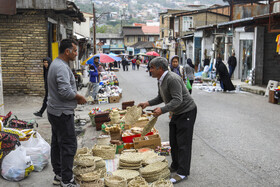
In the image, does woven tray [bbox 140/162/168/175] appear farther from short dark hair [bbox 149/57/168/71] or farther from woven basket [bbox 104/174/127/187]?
short dark hair [bbox 149/57/168/71]

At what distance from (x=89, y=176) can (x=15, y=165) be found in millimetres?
1316

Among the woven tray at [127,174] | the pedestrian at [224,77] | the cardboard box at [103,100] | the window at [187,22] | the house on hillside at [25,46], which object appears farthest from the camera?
the window at [187,22]

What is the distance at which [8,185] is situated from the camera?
493 centimetres

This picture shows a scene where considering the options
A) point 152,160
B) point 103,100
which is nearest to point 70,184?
point 152,160

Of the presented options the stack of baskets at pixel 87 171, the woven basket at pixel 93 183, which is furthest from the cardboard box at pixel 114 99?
the woven basket at pixel 93 183

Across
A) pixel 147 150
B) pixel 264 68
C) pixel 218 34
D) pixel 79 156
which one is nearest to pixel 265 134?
pixel 147 150

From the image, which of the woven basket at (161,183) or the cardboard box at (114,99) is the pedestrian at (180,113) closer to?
A: the woven basket at (161,183)

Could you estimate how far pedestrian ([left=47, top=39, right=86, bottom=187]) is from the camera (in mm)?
4344

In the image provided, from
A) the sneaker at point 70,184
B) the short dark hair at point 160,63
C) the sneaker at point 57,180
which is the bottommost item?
the sneaker at point 57,180

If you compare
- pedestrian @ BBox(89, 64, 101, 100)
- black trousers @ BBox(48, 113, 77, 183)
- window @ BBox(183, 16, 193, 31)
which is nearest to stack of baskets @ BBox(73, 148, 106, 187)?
black trousers @ BBox(48, 113, 77, 183)

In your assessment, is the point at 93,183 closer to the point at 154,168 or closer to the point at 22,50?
the point at 154,168

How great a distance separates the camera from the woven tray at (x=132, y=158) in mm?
5277

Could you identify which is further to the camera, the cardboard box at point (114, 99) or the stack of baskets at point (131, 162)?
the cardboard box at point (114, 99)

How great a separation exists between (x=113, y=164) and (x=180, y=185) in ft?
4.37
